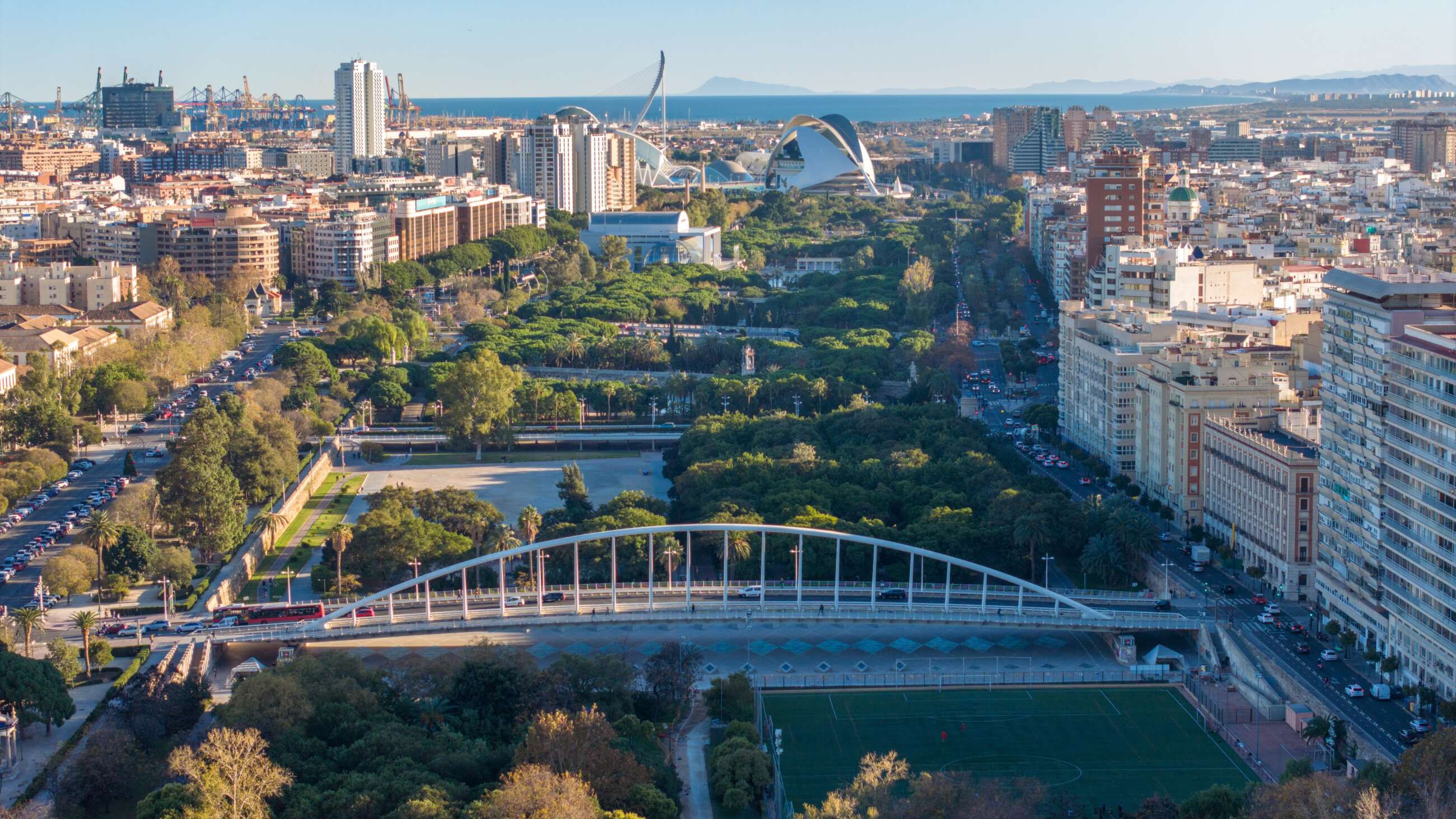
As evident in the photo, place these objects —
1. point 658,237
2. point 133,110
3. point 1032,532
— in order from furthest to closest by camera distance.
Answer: point 133,110, point 658,237, point 1032,532

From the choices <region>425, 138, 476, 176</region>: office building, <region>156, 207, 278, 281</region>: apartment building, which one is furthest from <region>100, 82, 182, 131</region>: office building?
<region>156, 207, 278, 281</region>: apartment building

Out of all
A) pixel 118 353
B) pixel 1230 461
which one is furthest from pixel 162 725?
pixel 118 353

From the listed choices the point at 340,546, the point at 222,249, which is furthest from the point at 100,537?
the point at 222,249

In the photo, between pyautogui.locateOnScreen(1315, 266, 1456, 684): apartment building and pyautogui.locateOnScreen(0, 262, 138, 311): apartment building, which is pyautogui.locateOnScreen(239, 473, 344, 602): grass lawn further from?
pyautogui.locateOnScreen(0, 262, 138, 311): apartment building

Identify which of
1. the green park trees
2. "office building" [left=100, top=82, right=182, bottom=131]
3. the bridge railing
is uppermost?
"office building" [left=100, top=82, right=182, bottom=131]

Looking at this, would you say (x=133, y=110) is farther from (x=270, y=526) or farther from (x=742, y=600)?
(x=742, y=600)

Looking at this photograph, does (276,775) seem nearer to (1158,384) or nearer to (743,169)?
(1158,384)
